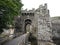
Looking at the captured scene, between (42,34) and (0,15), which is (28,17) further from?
(0,15)

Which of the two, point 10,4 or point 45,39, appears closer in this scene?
point 10,4

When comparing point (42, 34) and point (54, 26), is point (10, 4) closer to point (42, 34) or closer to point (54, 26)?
point (42, 34)

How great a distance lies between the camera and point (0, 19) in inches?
644

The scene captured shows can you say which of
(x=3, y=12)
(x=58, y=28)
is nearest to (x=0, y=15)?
(x=3, y=12)

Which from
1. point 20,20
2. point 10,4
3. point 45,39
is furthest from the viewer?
point 20,20

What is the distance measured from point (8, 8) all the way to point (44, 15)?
1242 centimetres

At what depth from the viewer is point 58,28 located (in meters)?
42.7

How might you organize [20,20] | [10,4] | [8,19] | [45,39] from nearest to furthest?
[10,4], [8,19], [45,39], [20,20]

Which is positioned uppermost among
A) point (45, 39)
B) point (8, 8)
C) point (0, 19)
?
point (8, 8)

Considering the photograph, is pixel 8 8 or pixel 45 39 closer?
pixel 8 8

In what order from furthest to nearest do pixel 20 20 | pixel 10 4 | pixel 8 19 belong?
pixel 20 20, pixel 8 19, pixel 10 4

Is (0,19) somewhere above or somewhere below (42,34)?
above

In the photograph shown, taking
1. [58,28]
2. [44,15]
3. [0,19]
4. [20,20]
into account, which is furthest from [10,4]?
[58,28]

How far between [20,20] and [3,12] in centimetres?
2511
